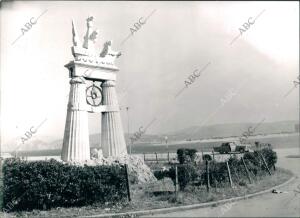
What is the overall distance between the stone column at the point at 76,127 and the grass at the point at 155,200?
4.01 meters

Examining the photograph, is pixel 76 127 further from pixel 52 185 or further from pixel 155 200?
pixel 155 200

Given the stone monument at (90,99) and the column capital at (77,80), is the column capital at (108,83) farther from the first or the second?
the column capital at (77,80)

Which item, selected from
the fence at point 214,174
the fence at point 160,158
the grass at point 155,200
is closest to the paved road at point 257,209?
the grass at point 155,200

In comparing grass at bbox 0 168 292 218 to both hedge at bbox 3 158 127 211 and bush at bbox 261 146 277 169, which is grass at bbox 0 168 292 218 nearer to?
hedge at bbox 3 158 127 211

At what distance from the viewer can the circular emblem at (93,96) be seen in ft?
Answer: 59.6

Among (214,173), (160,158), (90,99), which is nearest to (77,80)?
(90,99)

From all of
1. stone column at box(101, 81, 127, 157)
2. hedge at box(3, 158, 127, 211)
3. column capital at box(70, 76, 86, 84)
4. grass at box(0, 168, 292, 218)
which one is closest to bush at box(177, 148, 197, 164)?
stone column at box(101, 81, 127, 157)

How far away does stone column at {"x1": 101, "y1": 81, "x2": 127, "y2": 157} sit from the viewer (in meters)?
18.5

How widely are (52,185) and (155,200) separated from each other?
3.57 meters

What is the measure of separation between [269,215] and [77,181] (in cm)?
609

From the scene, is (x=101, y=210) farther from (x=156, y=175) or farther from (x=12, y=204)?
(x=156, y=175)

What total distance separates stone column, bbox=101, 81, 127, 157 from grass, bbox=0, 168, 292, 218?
448cm

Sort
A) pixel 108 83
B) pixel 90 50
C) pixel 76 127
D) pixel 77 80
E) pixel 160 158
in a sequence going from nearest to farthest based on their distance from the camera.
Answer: pixel 76 127 < pixel 77 80 < pixel 90 50 < pixel 108 83 < pixel 160 158

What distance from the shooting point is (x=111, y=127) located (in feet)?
61.0
